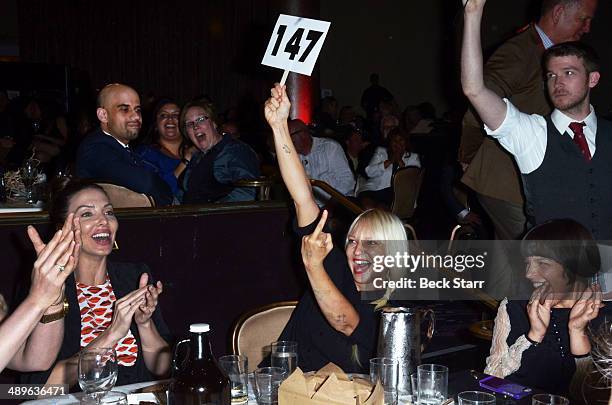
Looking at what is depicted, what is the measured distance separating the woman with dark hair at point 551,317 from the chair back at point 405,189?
13.1 ft

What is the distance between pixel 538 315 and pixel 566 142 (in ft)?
3.77

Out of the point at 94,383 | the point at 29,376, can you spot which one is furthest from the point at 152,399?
the point at 29,376

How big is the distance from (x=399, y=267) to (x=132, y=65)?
12153 millimetres

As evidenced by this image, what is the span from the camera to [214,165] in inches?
186

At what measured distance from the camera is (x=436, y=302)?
6297 millimetres

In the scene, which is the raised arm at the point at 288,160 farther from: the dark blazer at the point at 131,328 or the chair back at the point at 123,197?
the chair back at the point at 123,197

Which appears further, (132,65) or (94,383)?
(132,65)

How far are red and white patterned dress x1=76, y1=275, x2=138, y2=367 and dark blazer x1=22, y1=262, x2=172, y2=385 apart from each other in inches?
0.8

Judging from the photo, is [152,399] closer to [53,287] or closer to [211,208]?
[53,287]

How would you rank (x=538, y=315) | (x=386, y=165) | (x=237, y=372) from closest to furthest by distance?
(x=237, y=372)
(x=538, y=315)
(x=386, y=165)

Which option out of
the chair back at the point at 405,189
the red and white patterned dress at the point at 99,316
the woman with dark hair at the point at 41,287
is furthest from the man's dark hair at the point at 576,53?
the chair back at the point at 405,189

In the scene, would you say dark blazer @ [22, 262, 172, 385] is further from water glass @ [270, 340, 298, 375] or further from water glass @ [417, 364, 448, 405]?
water glass @ [417, 364, 448, 405]

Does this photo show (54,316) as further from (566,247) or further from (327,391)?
(566,247)

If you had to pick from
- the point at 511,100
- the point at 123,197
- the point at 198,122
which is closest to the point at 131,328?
the point at 123,197
